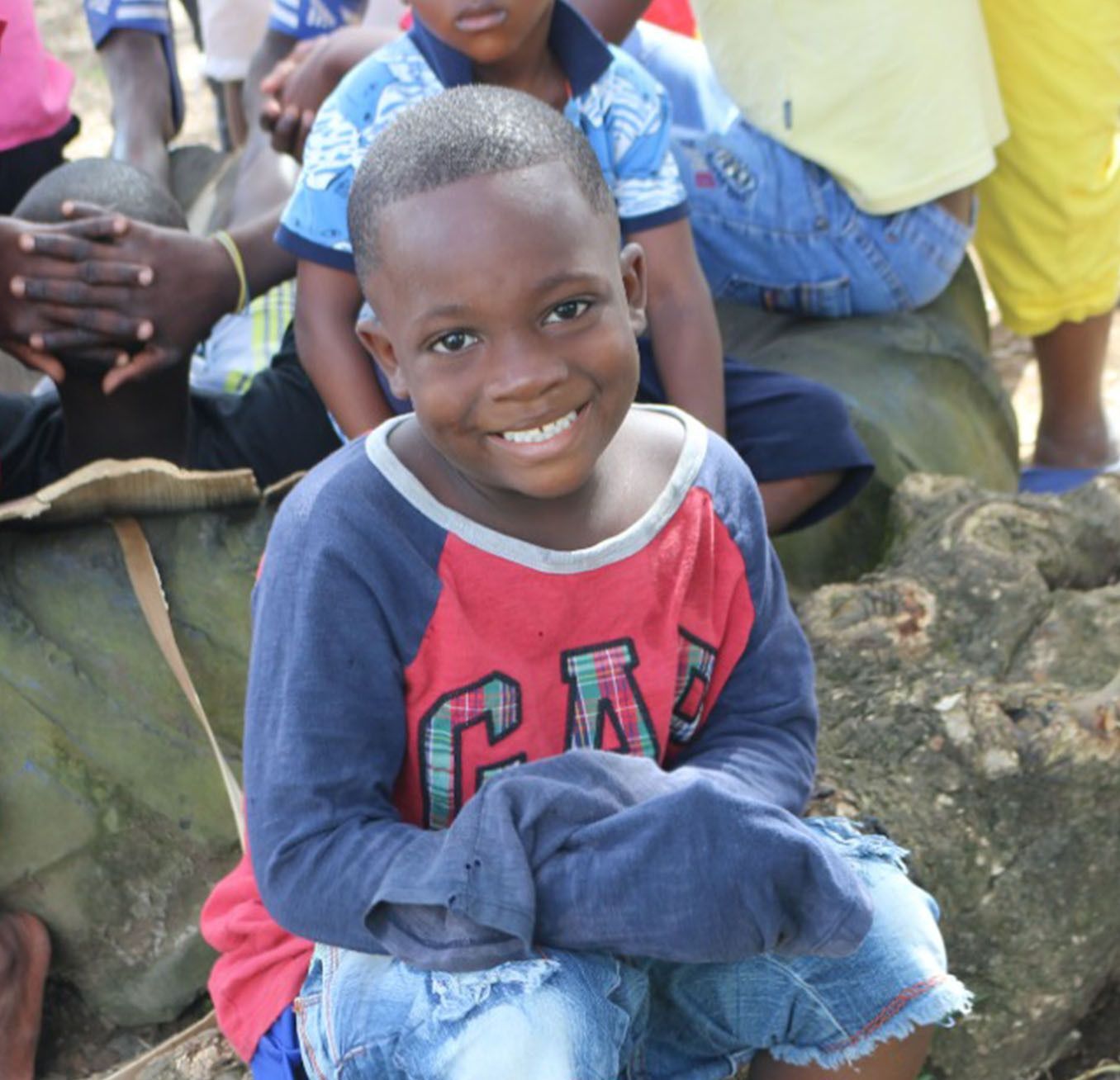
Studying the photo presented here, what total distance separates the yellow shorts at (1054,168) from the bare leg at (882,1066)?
85.4 inches

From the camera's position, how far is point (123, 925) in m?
2.21

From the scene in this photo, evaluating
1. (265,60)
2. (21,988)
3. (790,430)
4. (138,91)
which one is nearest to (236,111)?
(138,91)

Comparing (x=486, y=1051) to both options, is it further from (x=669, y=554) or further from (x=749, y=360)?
(x=749, y=360)

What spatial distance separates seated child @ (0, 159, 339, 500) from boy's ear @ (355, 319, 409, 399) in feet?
3.33

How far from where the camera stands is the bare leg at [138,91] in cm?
408

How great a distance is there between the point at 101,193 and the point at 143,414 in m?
0.41

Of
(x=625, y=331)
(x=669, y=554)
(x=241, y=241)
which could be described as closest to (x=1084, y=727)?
(x=669, y=554)

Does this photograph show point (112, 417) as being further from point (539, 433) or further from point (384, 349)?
point (539, 433)

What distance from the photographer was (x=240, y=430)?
2.70 meters

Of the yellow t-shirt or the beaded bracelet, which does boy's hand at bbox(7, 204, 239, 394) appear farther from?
the yellow t-shirt

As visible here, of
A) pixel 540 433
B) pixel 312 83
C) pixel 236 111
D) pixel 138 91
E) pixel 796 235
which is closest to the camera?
pixel 540 433

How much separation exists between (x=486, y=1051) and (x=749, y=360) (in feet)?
6.70

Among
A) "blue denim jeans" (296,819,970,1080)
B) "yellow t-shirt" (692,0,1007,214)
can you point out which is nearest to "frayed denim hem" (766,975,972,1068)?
"blue denim jeans" (296,819,970,1080)

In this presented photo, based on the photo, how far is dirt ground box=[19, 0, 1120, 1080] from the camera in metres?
2.22
